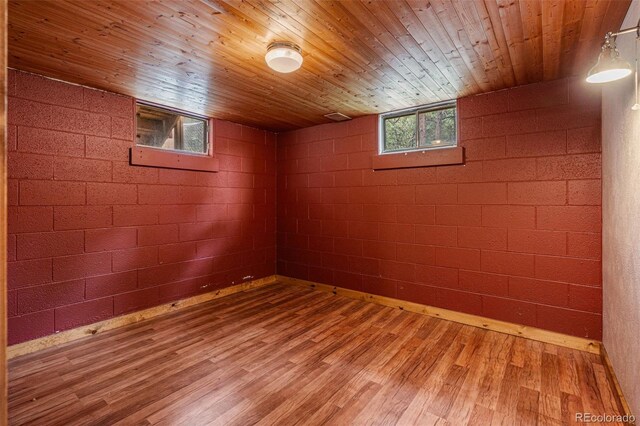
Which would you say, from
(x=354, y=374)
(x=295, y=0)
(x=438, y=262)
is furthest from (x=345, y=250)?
(x=295, y=0)

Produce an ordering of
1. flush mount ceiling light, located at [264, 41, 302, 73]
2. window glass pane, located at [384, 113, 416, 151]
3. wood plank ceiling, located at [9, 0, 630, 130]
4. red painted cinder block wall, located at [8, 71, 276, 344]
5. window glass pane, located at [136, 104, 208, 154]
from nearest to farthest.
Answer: wood plank ceiling, located at [9, 0, 630, 130], flush mount ceiling light, located at [264, 41, 302, 73], red painted cinder block wall, located at [8, 71, 276, 344], window glass pane, located at [136, 104, 208, 154], window glass pane, located at [384, 113, 416, 151]

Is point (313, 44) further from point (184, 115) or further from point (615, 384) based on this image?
point (615, 384)

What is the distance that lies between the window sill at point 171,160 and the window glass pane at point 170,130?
128mm

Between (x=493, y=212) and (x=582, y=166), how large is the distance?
2.62ft

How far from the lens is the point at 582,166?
2707mm

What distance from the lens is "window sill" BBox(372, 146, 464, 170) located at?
3.32 meters

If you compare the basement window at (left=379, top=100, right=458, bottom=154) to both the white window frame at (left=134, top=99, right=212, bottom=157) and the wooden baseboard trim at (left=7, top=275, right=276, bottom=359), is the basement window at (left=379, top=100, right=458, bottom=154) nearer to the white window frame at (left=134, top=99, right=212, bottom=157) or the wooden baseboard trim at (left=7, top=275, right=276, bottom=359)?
the white window frame at (left=134, top=99, right=212, bottom=157)

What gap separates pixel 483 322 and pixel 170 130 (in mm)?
4102

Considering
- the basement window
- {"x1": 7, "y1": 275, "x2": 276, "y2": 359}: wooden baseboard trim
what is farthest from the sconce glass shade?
{"x1": 7, "y1": 275, "x2": 276, "y2": 359}: wooden baseboard trim

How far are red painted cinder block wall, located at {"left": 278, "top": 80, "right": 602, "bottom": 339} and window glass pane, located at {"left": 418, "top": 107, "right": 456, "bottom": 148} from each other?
0.54 feet

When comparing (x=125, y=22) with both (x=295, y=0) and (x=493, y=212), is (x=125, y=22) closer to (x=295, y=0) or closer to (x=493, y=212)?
(x=295, y=0)

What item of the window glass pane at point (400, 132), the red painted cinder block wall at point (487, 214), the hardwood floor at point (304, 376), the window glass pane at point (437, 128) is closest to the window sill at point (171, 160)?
the red painted cinder block wall at point (487, 214)

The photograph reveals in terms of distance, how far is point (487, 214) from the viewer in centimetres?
320

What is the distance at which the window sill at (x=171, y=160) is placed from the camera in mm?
3320
